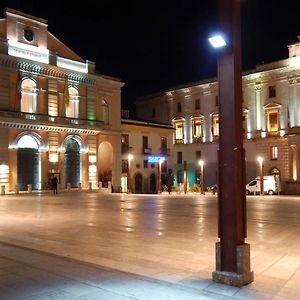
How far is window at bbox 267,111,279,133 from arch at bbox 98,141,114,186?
1937cm

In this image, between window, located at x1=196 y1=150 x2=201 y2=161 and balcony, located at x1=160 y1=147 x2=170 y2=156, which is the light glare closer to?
balcony, located at x1=160 y1=147 x2=170 y2=156

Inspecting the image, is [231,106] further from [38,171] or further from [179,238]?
[38,171]

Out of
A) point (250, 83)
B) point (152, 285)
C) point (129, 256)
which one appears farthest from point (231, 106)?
point (250, 83)

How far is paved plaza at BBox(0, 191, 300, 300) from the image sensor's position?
6.40 metres

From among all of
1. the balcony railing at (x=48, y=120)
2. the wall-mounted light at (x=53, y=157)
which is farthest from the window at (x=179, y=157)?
the wall-mounted light at (x=53, y=157)

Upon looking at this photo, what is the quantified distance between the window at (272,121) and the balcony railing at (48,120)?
804 inches

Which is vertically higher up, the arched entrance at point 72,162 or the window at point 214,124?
the window at point 214,124

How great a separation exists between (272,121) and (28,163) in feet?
96.0

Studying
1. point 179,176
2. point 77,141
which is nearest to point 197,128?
point 179,176

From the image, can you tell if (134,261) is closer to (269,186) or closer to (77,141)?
(269,186)

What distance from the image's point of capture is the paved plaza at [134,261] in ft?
21.0

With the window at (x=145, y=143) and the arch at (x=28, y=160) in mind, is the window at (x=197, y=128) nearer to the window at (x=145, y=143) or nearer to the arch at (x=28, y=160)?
the window at (x=145, y=143)

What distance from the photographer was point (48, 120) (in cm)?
4206

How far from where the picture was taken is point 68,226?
13875mm
